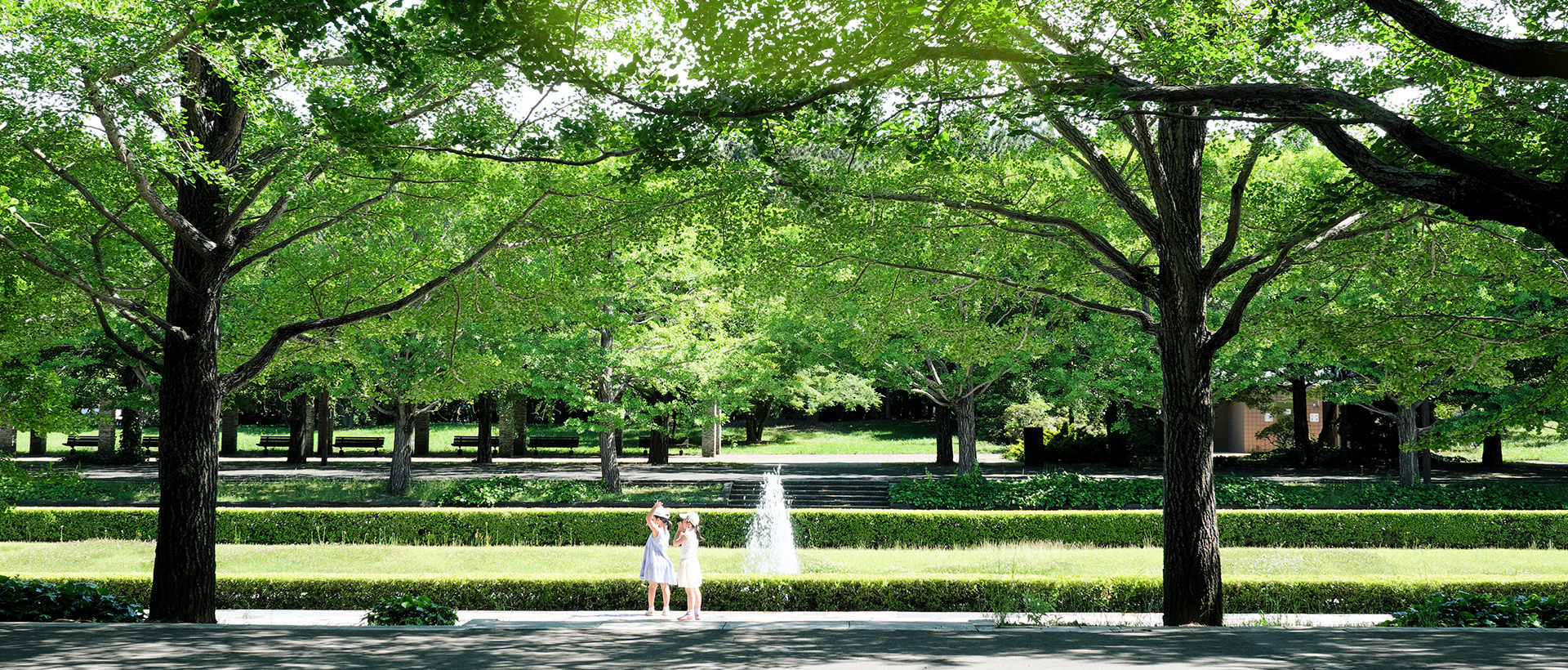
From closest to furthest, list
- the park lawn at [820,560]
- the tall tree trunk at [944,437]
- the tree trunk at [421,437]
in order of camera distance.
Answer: the park lawn at [820,560] < the tall tree trunk at [944,437] < the tree trunk at [421,437]

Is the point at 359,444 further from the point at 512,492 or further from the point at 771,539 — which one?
the point at 771,539

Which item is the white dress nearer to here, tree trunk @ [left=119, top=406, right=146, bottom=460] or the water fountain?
the water fountain

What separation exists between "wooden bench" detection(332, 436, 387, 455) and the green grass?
1604cm

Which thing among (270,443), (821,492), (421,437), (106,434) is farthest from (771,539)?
(270,443)

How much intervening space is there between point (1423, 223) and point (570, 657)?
11.8 meters

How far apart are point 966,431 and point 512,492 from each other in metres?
13.2

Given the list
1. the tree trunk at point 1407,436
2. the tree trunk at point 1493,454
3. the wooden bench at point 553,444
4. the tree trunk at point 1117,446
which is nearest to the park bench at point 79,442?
the wooden bench at point 553,444

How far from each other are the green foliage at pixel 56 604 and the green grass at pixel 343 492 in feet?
47.3

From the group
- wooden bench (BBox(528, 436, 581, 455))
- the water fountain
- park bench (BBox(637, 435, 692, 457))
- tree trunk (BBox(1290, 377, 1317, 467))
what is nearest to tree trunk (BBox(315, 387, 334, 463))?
wooden bench (BBox(528, 436, 581, 455))

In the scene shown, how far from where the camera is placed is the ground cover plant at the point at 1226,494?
81.5ft

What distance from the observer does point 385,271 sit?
15047 mm

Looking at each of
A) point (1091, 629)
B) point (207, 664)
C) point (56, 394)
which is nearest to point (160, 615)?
point (56, 394)

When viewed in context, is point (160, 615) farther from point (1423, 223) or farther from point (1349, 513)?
point (1349, 513)

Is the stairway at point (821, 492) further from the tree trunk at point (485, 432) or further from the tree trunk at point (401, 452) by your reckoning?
the tree trunk at point (485, 432)
